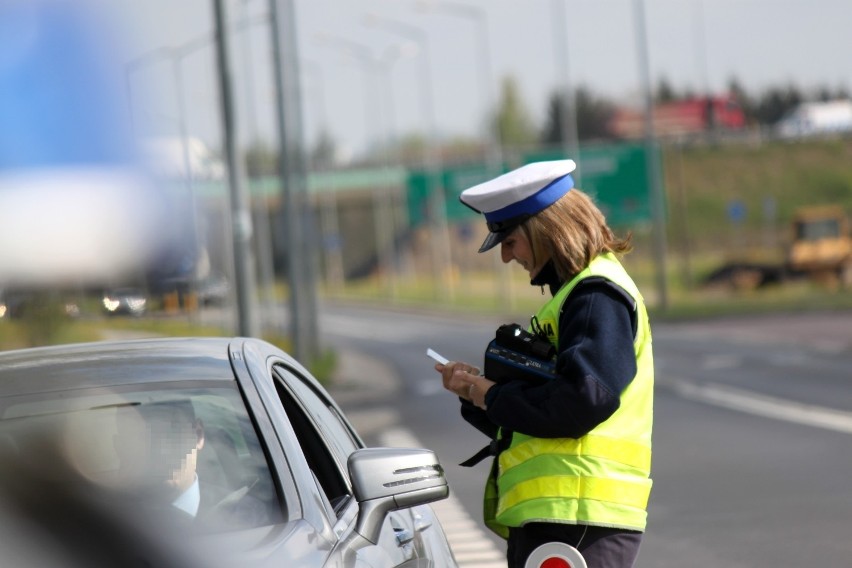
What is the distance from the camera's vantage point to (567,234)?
13.9 feet

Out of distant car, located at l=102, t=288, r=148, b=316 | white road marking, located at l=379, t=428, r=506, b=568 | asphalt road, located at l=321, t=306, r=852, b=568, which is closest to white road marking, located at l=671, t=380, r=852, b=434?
asphalt road, located at l=321, t=306, r=852, b=568

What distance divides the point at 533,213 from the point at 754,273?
201ft

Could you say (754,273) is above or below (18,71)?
below

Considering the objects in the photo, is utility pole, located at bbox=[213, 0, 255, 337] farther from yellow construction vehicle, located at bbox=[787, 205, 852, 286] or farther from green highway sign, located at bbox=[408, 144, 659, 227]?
yellow construction vehicle, located at bbox=[787, 205, 852, 286]

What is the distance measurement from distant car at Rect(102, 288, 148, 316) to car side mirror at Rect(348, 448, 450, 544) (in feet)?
9.48

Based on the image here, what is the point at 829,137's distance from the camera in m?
123

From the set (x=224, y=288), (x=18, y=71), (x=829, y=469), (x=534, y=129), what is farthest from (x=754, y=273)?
(x=534, y=129)

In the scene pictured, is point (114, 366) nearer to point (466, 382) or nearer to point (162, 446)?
point (162, 446)

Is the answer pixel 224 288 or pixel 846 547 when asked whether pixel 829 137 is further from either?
pixel 846 547

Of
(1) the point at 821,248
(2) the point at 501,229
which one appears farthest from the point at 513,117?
(2) the point at 501,229

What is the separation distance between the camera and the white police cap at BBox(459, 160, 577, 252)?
4.22m

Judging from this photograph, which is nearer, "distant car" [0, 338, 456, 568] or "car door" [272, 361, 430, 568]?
"distant car" [0, 338, 456, 568]

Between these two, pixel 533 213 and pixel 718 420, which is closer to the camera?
pixel 533 213

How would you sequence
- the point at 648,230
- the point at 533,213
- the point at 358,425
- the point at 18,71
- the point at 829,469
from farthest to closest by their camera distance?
1. the point at 648,230
2. the point at 358,425
3. the point at 829,469
4. the point at 18,71
5. the point at 533,213
